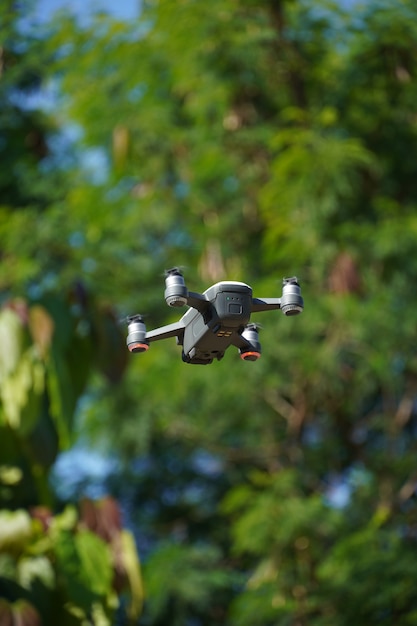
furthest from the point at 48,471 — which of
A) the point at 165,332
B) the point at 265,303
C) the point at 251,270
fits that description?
the point at 251,270

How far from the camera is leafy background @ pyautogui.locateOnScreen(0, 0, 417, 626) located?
1045 centimetres

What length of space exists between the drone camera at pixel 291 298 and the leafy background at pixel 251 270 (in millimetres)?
6547

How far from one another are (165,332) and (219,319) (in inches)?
7.6

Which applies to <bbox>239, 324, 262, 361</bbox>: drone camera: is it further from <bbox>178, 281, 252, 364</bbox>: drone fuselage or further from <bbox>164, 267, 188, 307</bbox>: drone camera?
<bbox>164, 267, 188, 307</bbox>: drone camera

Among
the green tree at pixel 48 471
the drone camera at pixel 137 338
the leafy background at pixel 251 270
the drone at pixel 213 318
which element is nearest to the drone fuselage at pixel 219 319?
the drone at pixel 213 318

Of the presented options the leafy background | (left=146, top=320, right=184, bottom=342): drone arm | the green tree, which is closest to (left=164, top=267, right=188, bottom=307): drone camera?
(left=146, top=320, right=184, bottom=342): drone arm

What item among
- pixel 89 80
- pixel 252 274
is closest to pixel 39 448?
pixel 252 274

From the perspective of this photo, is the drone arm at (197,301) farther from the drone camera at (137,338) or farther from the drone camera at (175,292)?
the drone camera at (137,338)

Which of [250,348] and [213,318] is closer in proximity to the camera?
[213,318]

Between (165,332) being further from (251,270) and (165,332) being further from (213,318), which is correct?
(251,270)

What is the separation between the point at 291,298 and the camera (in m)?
2.99

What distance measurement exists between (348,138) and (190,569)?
439 centimetres

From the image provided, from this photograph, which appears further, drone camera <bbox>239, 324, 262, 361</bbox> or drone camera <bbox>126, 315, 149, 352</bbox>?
drone camera <bbox>239, 324, 262, 361</bbox>

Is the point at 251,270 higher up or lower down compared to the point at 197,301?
higher up
